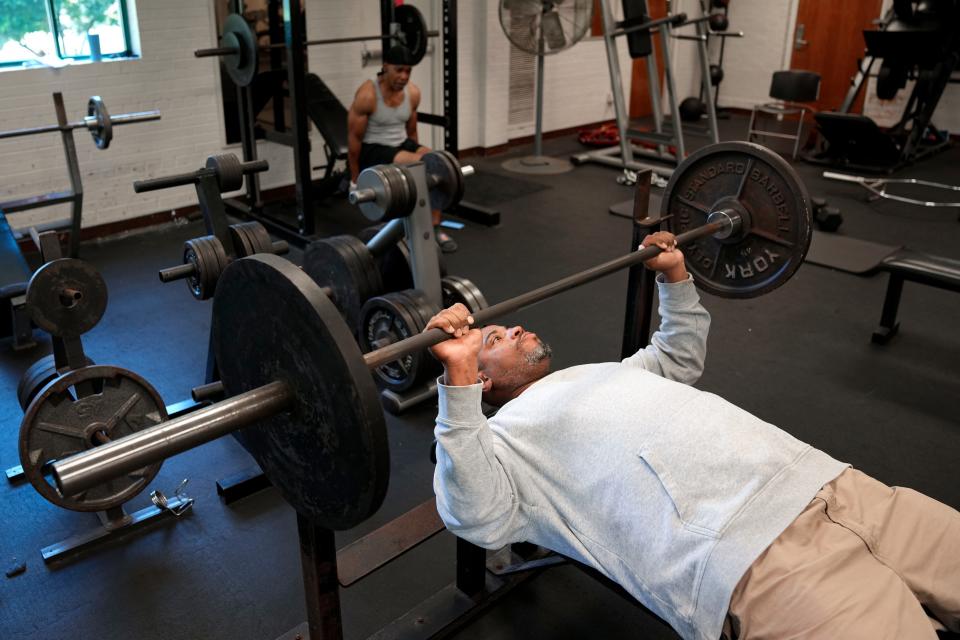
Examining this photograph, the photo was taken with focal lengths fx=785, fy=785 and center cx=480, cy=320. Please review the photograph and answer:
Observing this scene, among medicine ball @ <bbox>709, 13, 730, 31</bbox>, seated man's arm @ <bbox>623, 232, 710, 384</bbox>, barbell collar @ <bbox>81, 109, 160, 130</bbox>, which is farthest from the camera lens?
medicine ball @ <bbox>709, 13, 730, 31</bbox>

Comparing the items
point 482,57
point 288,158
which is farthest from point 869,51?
point 288,158

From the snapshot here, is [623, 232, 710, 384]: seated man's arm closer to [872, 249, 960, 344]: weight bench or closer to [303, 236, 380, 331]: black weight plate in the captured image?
[303, 236, 380, 331]: black weight plate

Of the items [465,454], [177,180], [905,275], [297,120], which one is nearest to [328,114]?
[297,120]

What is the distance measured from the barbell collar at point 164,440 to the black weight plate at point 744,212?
1.37 metres

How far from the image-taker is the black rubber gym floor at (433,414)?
1.88m

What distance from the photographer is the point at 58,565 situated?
202 cm

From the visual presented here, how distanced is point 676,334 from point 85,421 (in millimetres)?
1521

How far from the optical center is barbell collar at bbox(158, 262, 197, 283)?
7.38ft

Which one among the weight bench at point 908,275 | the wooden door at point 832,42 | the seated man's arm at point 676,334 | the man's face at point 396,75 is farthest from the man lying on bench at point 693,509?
the wooden door at point 832,42

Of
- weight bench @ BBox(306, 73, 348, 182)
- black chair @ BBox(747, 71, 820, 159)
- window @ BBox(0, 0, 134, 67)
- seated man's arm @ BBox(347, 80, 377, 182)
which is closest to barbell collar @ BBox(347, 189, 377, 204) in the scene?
seated man's arm @ BBox(347, 80, 377, 182)

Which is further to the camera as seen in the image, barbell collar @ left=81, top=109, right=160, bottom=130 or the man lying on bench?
barbell collar @ left=81, top=109, right=160, bottom=130

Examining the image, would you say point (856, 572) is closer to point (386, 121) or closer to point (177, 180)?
point (177, 180)

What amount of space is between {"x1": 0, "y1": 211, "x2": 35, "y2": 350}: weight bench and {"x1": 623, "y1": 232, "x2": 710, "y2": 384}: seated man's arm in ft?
8.02

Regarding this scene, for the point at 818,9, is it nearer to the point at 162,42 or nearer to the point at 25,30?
the point at 162,42
